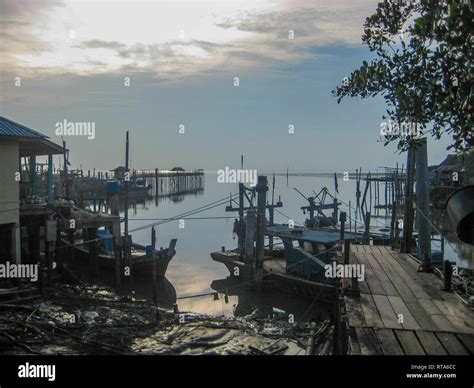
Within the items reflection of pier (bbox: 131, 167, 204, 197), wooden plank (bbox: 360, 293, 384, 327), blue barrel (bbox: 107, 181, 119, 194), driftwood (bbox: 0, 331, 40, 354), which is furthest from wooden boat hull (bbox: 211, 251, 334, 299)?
reflection of pier (bbox: 131, 167, 204, 197)

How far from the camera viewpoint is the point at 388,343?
260 inches

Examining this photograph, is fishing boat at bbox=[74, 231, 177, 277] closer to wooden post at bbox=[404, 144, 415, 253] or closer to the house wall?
the house wall

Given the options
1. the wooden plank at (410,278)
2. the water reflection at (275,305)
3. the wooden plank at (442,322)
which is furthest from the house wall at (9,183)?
the wooden plank at (442,322)

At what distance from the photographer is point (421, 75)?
16.8 ft

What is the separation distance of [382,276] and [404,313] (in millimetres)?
2900

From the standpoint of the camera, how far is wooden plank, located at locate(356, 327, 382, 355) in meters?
6.34

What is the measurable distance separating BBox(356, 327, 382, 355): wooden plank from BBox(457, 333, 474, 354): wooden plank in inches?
46.2

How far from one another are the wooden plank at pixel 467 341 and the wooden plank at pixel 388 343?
2.94 ft

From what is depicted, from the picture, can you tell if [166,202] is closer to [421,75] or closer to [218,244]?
[218,244]

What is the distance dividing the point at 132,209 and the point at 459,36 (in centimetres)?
6733

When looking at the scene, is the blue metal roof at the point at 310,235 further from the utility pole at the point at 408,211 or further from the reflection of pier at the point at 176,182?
the reflection of pier at the point at 176,182

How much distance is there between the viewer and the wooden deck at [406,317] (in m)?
6.47

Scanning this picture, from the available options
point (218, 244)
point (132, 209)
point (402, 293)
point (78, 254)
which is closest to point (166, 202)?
point (132, 209)

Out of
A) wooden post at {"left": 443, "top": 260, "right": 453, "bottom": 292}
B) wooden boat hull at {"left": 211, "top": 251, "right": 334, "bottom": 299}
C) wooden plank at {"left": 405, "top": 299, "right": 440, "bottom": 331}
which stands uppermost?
wooden post at {"left": 443, "top": 260, "right": 453, "bottom": 292}
